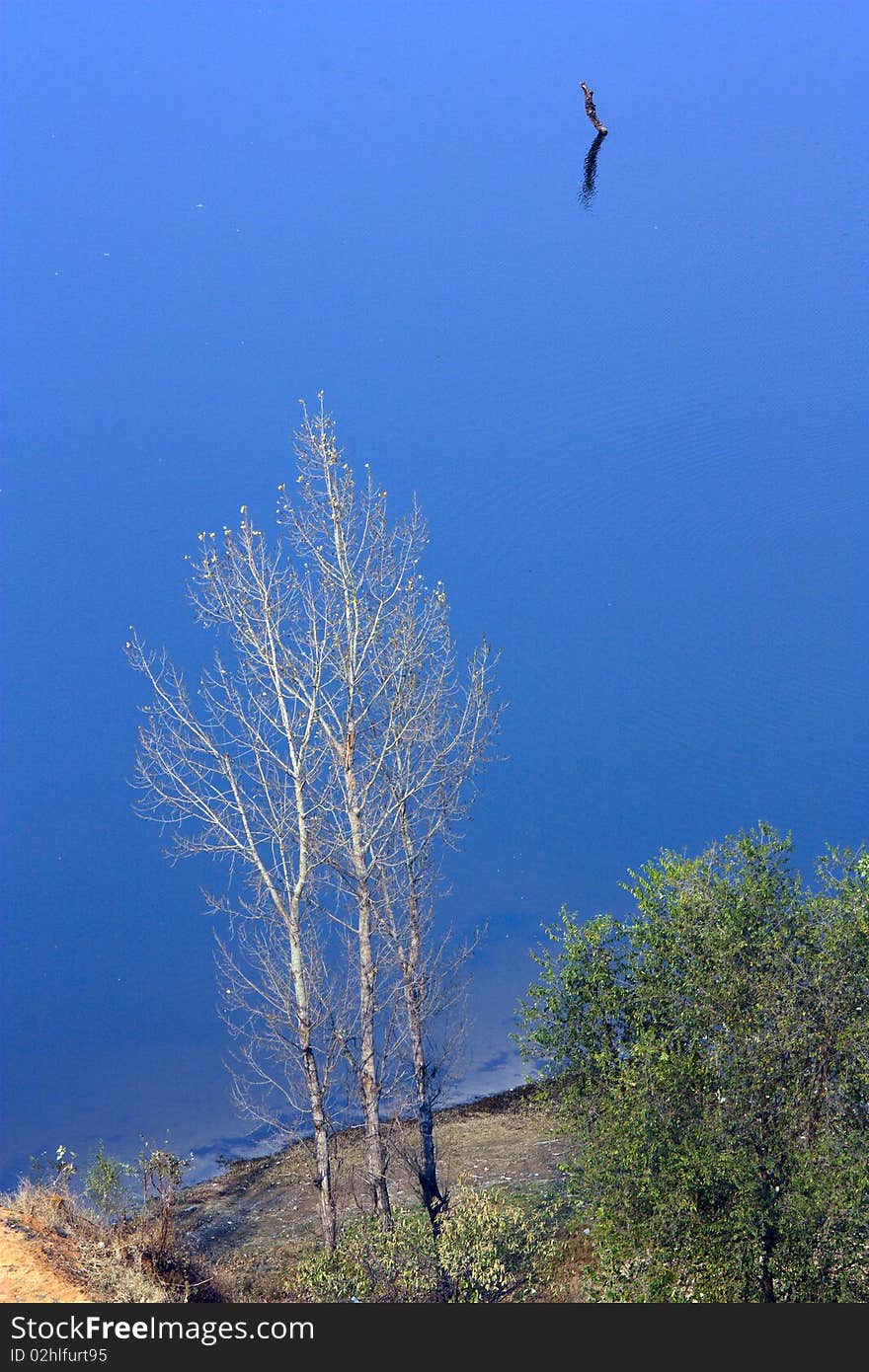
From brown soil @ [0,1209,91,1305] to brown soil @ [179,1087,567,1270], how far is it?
12.6 ft

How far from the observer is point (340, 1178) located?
19344 mm

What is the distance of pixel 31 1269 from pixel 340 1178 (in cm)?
777

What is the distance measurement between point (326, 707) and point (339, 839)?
141 cm

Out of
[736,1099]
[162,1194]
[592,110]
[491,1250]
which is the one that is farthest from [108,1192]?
[592,110]

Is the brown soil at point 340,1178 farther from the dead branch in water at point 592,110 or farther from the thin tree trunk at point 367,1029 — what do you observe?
the dead branch in water at point 592,110

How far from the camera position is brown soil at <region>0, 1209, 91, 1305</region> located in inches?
460

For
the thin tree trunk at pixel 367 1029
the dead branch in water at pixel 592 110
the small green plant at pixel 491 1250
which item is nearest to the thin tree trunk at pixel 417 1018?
the thin tree trunk at pixel 367 1029

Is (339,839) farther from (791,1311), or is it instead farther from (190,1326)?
(791,1311)

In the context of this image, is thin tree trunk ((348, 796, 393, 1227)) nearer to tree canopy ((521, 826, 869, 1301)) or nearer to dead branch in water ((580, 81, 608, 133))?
tree canopy ((521, 826, 869, 1301))

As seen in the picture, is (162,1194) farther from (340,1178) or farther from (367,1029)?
(340,1178)

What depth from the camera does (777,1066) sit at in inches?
428

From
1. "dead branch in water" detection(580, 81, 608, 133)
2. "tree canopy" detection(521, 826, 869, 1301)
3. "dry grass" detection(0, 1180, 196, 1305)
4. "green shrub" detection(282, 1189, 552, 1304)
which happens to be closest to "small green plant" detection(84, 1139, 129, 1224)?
"dry grass" detection(0, 1180, 196, 1305)

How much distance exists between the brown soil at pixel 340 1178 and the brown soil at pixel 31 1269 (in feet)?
12.6

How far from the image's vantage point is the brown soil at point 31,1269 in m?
11.7
